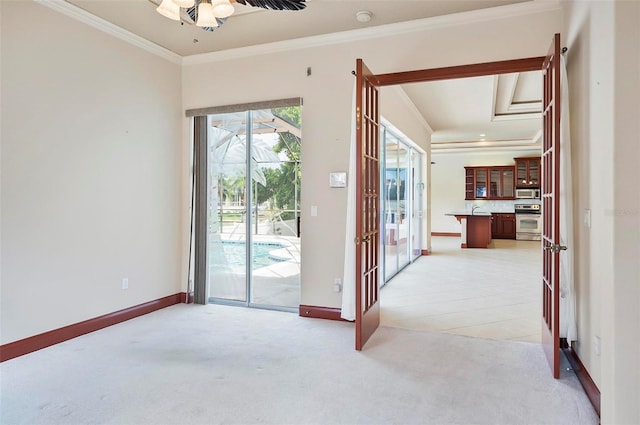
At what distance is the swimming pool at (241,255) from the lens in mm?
4703

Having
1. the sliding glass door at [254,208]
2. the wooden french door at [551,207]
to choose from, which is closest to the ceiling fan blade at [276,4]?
the sliding glass door at [254,208]

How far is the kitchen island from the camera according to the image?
10.1 m

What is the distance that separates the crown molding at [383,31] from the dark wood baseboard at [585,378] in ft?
9.26

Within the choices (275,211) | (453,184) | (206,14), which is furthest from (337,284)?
(453,184)

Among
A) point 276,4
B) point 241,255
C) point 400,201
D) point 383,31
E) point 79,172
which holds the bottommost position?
point 241,255

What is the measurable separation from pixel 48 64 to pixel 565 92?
4125mm

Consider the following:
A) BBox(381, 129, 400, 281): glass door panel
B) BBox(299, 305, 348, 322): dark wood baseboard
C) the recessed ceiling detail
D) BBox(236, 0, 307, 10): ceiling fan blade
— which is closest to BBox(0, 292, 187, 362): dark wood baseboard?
BBox(299, 305, 348, 322): dark wood baseboard

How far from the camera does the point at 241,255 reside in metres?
Result: 4.75

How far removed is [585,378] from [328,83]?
331 centimetres

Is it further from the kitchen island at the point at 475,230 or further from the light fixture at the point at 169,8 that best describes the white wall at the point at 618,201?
the kitchen island at the point at 475,230

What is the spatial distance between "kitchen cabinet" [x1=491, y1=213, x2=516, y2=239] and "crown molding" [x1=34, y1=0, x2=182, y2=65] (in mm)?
10550

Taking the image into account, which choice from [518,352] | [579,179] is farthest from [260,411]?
[579,179]

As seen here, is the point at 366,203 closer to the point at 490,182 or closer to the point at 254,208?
the point at 254,208

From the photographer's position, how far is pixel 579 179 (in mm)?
2859
